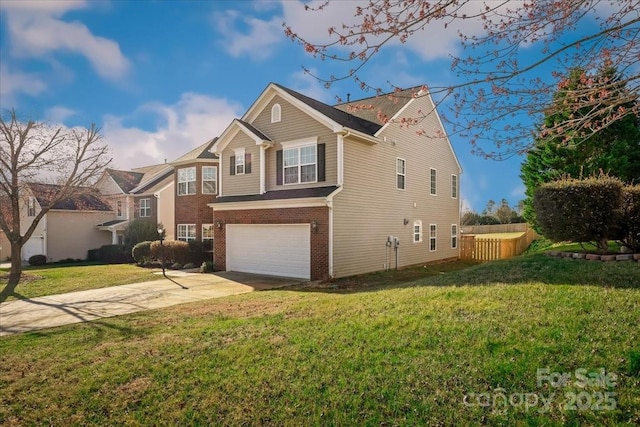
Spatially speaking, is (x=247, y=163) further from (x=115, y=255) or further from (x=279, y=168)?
(x=115, y=255)

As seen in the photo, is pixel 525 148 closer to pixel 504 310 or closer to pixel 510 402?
pixel 504 310

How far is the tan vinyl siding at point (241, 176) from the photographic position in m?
17.2

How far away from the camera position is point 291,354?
523 cm

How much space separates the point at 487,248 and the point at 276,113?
586 inches

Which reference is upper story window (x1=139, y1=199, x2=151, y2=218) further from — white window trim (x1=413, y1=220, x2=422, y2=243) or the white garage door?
white window trim (x1=413, y1=220, x2=422, y2=243)

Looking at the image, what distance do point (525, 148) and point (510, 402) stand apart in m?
3.22

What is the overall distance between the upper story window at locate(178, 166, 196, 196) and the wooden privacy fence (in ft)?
54.3

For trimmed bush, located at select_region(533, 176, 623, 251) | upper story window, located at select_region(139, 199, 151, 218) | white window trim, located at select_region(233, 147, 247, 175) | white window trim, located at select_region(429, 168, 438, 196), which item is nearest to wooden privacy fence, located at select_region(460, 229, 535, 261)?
white window trim, located at select_region(429, 168, 438, 196)

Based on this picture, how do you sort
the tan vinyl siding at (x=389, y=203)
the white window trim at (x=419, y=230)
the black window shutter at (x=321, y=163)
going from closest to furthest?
the tan vinyl siding at (x=389, y=203), the black window shutter at (x=321, y=163), the white window trim at (x=419, y=230)

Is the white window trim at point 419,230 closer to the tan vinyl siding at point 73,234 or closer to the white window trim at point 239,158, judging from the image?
the white window trim at point 239,158

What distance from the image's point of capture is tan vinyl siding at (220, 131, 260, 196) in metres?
17.2

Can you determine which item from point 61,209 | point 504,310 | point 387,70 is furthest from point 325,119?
point 61,209

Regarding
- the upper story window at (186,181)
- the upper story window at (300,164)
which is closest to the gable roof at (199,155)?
the upper story window at (186,181)

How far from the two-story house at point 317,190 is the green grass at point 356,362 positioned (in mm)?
7320
